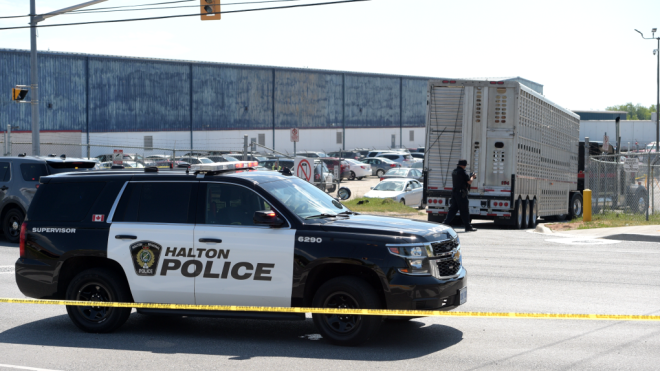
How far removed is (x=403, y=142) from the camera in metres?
83.6

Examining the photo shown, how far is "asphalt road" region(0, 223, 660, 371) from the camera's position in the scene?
666 cm

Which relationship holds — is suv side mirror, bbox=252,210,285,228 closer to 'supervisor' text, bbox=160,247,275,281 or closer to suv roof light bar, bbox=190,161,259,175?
'supervisor' text, bbox=160,247,275,281

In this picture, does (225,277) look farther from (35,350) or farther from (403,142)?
(403,142)

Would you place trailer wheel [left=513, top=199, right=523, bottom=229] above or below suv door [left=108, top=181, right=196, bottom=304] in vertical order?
below

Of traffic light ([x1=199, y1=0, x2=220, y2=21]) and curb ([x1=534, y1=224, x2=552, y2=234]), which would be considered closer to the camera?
traffic light ([x1=199, y1=0, x2=220, y2=21])

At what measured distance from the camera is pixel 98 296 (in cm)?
788

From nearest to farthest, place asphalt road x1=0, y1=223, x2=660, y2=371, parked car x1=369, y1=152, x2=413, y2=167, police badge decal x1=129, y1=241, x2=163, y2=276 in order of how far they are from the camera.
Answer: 1. asphalt road x1=0, y1=223, x2=660, y2=371
2. police badge decal x1=129, y1=241, x2=163, y2=276
3. parked car x1=369, y1=152, x2=413, y2=167

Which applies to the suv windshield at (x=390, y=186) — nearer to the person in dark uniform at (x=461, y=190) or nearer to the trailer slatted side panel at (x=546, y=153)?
the trailer slatted side panel at (x=546, y=153)

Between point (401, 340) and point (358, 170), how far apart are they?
133 ft

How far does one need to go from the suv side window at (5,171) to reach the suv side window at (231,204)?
10.1 meters

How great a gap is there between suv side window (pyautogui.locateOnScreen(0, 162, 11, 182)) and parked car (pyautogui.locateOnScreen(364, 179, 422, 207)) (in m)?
14.7

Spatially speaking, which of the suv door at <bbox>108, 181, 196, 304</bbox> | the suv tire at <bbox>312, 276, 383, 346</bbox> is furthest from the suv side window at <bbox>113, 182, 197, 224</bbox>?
the suv tire at <bbox>312, 276, 383, 346</bbox>

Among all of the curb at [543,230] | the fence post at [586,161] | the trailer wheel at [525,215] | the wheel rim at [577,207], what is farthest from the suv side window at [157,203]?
the fence post at [586,161]

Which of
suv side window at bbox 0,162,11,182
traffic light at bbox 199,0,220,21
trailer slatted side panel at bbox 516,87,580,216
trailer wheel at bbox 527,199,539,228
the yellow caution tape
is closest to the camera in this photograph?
the yellow caution tape
